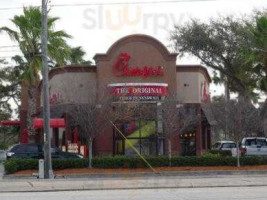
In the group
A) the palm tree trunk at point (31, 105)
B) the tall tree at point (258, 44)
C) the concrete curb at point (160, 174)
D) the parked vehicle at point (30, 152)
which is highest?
the tall tree at point (258, 44)

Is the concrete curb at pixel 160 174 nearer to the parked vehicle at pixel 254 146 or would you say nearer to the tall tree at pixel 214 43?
the parked vehicle at pixel 254 146

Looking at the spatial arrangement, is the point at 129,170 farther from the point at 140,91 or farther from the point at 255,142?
the point at 255,142

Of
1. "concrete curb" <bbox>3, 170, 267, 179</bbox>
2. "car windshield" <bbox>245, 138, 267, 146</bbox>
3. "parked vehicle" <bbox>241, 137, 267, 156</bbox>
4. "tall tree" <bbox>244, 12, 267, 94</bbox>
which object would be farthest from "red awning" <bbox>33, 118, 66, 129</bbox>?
"tall tree" <bbox>244, 12, 267, 94</bbox>

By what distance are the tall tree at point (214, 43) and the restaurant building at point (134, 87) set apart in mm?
8609

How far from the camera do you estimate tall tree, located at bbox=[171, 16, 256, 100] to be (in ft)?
156

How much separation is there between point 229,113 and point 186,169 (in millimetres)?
4719

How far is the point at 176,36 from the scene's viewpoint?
48.5 m

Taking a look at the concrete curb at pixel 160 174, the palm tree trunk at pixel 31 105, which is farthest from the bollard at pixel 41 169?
the palm tree trunk at pixel 31 105

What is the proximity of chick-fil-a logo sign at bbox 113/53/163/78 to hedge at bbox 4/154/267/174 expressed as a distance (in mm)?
9354

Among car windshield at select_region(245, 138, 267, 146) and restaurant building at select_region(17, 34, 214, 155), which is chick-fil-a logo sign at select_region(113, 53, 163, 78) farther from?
car windshield at select_region(245, 138, 267, 146)

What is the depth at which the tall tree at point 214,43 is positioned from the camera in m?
47.5

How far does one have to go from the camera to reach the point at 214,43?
157ft

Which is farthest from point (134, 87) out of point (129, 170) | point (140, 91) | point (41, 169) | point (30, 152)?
point (41, 169)

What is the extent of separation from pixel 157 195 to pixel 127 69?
69.9ft
